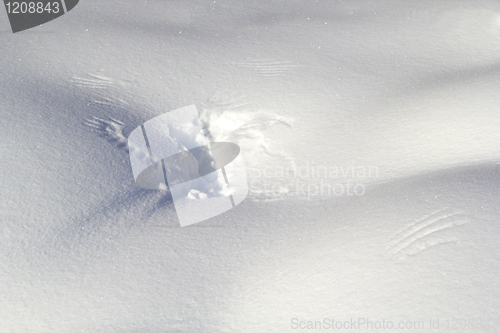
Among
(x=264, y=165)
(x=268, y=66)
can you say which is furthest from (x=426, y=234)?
(x=268, y=66)

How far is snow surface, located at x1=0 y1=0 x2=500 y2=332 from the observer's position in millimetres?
1094

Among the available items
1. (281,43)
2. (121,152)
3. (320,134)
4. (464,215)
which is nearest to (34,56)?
(121,152)

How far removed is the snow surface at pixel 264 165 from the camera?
1.09 metres

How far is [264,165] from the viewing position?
142 cm

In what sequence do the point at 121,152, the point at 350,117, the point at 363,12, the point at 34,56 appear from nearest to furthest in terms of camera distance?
the point at 121,152 → the point at 350,117 → the point at 34,56 → the point at 363,12

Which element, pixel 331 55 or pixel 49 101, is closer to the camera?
pixel 49 101

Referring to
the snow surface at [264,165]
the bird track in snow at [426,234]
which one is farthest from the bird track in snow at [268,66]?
the bird track in snow at [426,234]

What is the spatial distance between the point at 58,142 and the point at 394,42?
1599 mm

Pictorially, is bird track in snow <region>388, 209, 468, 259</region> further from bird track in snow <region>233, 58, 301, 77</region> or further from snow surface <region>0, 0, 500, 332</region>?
bird track in snow <region>233, 58, 301, 77</region>

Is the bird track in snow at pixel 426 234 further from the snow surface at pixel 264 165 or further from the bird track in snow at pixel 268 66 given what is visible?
the bird track in snow at pixel 268 66

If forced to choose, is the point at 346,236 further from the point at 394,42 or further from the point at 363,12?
the point at 363,12

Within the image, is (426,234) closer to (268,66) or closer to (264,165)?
(264,165)

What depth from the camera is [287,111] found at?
1.58 metres

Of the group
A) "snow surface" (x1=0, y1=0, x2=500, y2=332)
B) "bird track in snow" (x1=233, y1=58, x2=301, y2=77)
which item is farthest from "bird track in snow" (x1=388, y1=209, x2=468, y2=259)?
"bird track in snow" (x1=233, y1=58, x2=301, y2=77)
